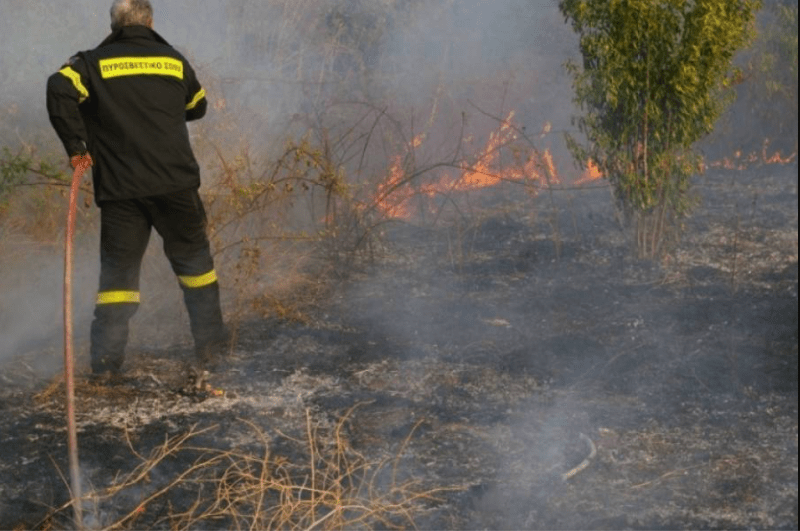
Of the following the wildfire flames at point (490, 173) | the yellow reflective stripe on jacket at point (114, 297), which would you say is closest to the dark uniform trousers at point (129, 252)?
the yellow reflective stripe on jacket at point (114, 297)

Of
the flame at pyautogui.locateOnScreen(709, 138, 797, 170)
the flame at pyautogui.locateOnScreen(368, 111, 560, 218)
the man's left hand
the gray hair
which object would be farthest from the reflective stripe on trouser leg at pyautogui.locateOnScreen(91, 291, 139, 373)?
the flame at pyautogui.locateOnScreen(709, 138, 797, 170)

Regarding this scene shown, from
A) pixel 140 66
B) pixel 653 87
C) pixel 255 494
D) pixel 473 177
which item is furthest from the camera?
pixel 473 177

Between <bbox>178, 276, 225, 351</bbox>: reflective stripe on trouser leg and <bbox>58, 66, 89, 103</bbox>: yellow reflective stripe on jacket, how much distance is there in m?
1.10

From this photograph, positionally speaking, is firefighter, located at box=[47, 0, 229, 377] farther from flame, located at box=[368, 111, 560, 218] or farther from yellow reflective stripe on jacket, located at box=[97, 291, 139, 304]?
flame, located at box=[368, 111, 560, 218]

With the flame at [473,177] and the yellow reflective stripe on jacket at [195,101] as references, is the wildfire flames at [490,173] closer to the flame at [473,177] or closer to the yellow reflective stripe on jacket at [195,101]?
the flame at [473,177]

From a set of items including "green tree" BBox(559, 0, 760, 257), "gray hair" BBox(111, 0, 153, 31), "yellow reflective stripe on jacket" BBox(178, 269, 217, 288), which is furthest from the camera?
"green tree" BBox(559, 0, 760, 257)

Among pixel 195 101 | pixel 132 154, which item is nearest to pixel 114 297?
pixel 132 154

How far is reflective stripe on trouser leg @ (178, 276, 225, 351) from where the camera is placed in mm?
5984

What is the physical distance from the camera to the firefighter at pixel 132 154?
5445 millimetres

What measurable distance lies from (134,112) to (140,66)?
0.71ft

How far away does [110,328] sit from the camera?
574cm

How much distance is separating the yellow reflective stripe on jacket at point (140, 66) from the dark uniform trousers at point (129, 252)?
0.59 metres

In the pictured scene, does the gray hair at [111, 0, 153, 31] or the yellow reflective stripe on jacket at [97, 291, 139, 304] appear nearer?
the gray hair at [111, 0, 153, 31]

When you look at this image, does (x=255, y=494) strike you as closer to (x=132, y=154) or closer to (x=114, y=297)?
(x=114, y=297)
